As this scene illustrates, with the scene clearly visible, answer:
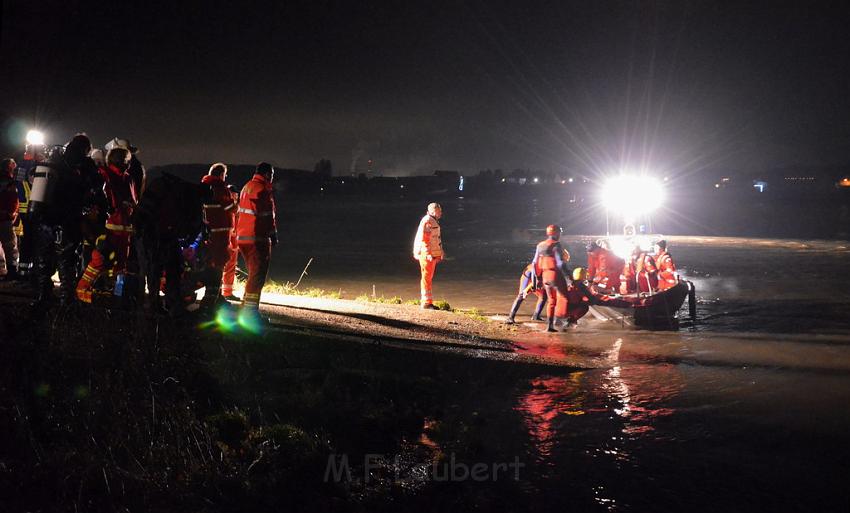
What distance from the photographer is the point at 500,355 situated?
9.62m

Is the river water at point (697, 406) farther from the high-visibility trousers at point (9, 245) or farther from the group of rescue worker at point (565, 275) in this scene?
the high-visibility trousers at point (9, 245)

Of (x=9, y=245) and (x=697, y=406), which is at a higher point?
(x=9, y=245)

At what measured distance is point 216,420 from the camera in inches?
234

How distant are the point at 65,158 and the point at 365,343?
3.78 metres

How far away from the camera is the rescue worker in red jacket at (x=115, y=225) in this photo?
8.67 m

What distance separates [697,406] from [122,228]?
6.50 metres

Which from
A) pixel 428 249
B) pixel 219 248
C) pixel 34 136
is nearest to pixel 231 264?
Result: pixel 219 248

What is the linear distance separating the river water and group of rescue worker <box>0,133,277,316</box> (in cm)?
331

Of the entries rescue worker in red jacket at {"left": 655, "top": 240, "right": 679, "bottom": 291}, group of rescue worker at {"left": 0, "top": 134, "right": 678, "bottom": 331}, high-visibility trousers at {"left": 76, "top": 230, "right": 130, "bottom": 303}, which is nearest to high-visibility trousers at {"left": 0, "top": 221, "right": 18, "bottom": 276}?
group of rescue worker at {"left": 0, "top": 134, "right": 678, "bottom": 331}

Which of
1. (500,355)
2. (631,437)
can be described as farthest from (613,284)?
(631,437)

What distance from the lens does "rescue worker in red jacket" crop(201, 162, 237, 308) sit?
9305 millimetres

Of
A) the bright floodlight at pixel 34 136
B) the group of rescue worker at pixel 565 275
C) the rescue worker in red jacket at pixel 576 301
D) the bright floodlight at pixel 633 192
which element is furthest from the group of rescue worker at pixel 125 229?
the bright floodlight at pixel 633 192

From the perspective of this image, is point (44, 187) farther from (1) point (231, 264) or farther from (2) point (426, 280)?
(2) point (426, 280)

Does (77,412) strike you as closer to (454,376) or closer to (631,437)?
→ (454,376)
